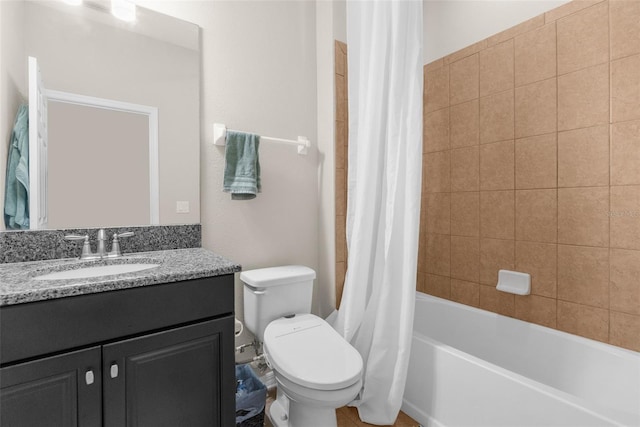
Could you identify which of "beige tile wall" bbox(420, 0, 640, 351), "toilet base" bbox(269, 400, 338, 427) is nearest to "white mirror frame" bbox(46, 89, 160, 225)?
"toilet base" bbox(269, 400, 338, 427)

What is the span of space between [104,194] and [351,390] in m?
1.35

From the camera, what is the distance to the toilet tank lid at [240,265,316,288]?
1.56m

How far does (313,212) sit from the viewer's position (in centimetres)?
204

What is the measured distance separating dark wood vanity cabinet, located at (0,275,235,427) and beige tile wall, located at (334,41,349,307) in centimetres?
94

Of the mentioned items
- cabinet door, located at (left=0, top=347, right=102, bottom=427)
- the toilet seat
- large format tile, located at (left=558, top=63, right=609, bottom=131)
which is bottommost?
the toilet seat

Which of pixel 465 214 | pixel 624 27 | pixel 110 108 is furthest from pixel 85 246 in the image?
pixel 624 27

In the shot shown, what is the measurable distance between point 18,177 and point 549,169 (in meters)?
2.46

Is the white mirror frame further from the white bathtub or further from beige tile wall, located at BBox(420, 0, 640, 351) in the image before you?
beige tile wall, located at BBox(420, 0, 640, 351)

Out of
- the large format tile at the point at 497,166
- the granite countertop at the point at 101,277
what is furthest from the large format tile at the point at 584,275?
the granite countertop at the point at 101,277

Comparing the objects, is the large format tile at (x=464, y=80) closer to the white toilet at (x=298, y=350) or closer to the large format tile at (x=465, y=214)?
the large format tile at (x=465, y=214)

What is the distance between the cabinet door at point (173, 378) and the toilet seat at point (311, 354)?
249mm

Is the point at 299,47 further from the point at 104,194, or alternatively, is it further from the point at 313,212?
the point at 104,194

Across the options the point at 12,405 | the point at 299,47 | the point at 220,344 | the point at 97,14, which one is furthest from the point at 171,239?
the point at 299,47

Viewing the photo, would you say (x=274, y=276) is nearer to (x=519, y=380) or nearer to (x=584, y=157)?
(x=519, y=380)
